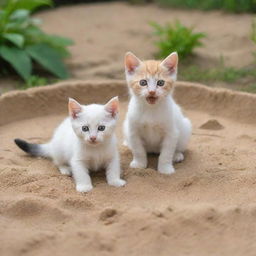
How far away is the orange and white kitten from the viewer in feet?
14.9

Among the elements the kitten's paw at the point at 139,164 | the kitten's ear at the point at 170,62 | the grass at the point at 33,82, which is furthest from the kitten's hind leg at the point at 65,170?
the grass at the point at 33,82

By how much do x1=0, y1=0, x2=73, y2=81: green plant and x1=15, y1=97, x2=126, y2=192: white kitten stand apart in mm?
2952

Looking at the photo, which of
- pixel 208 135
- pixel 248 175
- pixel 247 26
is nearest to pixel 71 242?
pixel 248 175

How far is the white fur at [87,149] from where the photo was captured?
438cm

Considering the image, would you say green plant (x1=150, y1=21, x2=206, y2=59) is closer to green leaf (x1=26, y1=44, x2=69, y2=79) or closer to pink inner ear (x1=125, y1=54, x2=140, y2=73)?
green leaf (x1=26, y1=44, x2=69, y2=79)

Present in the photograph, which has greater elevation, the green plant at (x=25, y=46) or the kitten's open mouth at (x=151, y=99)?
the kitten's open mouth at (x=151, y=99)

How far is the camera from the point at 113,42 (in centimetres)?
941

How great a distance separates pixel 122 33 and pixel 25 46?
2.46m

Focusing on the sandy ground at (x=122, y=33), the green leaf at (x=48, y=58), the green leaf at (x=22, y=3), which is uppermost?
the green leaf at (x=22, y=3)

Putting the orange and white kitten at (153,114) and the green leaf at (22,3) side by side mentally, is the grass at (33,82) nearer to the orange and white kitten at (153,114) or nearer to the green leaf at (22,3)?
the green leaf at (22,3)

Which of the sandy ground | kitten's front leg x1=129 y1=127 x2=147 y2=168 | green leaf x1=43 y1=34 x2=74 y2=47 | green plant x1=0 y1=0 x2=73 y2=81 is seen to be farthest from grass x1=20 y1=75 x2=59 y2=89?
kitten's front leg x1=129 y1=127 x2=147 y2=168

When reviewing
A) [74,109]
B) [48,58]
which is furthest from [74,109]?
[48,58]

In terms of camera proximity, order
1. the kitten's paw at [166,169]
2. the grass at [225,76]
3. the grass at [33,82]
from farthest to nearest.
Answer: the grass at [33,82], the grass at [225,76], the kitten's paw at [166,169]

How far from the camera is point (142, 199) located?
429 cm
